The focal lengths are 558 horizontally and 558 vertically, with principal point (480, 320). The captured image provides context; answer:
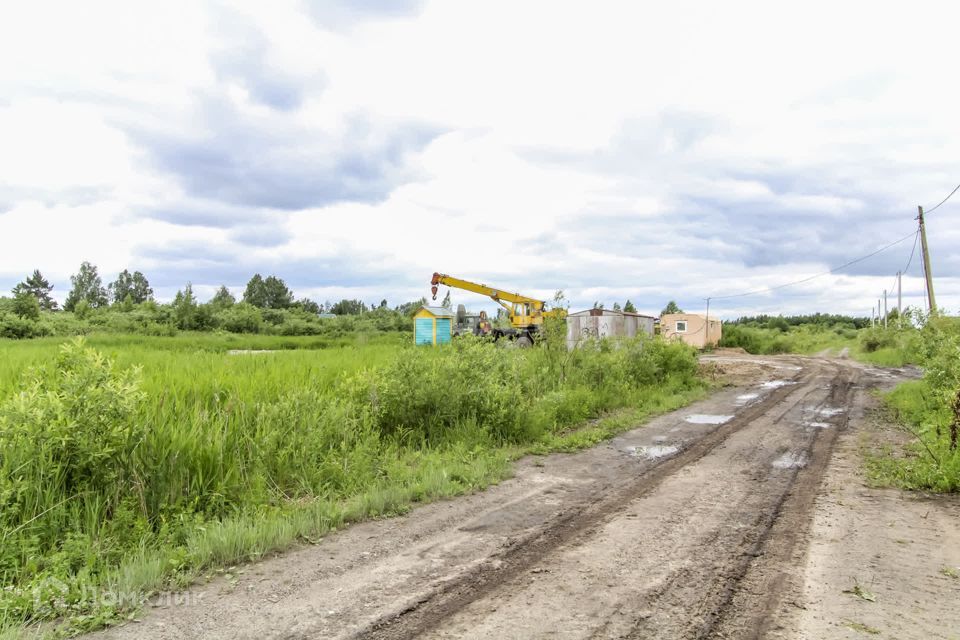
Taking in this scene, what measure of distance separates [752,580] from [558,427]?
5.84m

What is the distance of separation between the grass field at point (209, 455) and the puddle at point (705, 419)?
1918 mm

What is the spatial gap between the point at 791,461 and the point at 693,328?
37.6 m

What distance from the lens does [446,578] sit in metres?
3.65

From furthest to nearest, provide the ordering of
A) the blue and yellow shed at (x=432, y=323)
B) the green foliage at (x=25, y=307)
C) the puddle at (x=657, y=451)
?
the green foliage at (x=25, y=307) < the blue and yellow shed at (x=432, y=323) < the puddle at (x=657, y=451)

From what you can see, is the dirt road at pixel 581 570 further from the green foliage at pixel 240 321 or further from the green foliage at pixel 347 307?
the green foliage at pixel 347 307

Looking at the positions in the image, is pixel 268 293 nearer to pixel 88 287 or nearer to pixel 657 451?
pixel 88 287

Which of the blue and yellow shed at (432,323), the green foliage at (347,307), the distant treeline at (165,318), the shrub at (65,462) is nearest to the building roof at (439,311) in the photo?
the blue and yellow shed at (432,323)

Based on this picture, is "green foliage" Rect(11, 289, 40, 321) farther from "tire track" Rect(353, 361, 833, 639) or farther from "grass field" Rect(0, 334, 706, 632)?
"tire track" Rect(353, 361, 833, 639)

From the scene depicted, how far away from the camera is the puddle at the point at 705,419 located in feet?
34.1

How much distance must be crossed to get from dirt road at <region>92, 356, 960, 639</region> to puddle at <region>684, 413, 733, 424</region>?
145 inches

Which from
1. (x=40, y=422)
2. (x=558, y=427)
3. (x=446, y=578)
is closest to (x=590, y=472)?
(x=558, y=427)

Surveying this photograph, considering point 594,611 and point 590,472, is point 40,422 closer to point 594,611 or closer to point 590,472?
point 594,611

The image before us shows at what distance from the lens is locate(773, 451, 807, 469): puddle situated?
695cm

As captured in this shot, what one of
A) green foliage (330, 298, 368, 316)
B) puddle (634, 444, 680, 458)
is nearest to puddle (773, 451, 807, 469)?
puddle (634, 444, 680, 458)
